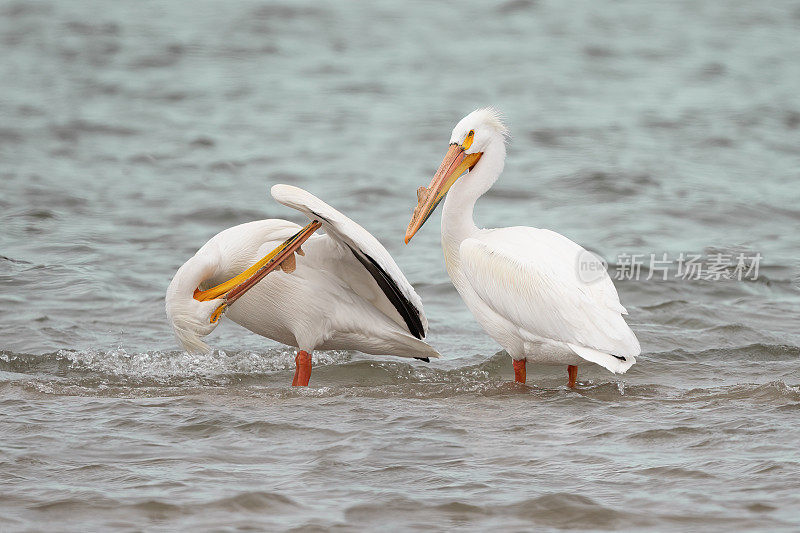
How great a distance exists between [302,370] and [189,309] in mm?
795

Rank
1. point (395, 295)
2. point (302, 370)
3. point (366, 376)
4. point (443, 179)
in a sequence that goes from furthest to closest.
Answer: point (366, 376), point (443, 179), point (302, 370), point (395, 295)

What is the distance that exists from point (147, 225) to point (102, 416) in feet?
15.9

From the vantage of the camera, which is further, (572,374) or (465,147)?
(465,147)

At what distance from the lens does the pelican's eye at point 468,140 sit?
6.17 metres

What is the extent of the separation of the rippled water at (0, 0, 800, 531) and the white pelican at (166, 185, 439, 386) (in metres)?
0.28

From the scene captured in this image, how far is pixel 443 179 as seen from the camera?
6094mm

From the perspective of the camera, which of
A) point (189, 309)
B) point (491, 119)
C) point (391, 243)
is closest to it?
point (189, 309)

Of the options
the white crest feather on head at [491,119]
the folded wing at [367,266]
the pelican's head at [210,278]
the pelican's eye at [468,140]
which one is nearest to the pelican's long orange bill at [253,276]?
the pelican's head at [210,278]

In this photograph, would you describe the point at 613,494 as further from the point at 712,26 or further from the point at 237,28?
the point at 712,26

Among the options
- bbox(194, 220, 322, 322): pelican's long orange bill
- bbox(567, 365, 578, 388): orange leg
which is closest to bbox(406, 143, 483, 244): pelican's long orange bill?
bbox(194, 220, 322, 322): pelican's long orange bill

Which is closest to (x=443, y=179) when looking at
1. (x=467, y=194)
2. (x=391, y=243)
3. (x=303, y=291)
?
(x=467, y=194)

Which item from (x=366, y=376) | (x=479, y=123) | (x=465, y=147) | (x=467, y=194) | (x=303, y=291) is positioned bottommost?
(x=366, y=376)

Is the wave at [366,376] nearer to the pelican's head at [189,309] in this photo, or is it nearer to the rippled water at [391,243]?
the rippled water at [391,243]

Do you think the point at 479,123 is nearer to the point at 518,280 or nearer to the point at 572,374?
the point at 518,280
